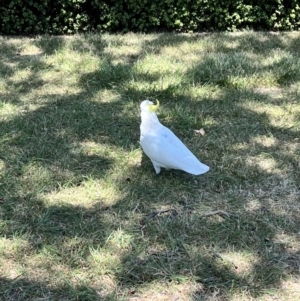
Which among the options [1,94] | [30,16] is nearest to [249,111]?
[1,94]

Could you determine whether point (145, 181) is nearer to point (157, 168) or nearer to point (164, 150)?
point (157, 168)

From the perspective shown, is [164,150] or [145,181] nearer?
[164,150]

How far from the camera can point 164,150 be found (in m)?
3.31

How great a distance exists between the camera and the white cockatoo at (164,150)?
3262 mm

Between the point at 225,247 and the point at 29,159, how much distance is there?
Answer: 158 cm

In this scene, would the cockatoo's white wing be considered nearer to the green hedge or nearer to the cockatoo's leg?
the cockatoo's leg

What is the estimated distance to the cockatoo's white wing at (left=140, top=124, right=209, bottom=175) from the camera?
128 inches

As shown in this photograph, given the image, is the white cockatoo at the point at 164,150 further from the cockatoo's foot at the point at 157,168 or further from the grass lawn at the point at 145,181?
the grass lawn at the point at 145,181

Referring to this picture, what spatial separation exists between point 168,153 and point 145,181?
12.3 inches

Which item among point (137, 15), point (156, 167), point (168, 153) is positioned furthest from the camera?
point (137, 15)

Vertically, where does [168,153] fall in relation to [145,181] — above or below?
above

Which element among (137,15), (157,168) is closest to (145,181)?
(157,168)

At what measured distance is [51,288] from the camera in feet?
8.72

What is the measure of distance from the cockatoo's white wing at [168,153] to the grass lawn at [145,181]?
20 cm
